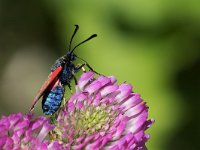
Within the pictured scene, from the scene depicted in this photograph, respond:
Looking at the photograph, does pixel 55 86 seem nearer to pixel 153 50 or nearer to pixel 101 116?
pixel 101 116

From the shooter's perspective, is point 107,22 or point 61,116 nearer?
point 61,116

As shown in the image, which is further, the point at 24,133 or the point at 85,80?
the point at 85,80

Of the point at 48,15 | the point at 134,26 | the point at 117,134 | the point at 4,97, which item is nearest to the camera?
the point at 117,134

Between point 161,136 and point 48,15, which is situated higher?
point 48,15

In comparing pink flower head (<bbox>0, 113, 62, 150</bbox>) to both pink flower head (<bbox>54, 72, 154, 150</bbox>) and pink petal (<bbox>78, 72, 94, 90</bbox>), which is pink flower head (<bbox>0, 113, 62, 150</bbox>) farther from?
pink petal (<bbox>78, 72, 94, 90</bbox>)

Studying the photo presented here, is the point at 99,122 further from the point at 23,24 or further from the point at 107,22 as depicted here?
the point at 23,24

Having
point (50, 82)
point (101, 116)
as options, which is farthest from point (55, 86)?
point (101, 116)

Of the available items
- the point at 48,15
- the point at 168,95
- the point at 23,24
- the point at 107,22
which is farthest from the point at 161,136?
the point at 23,24
